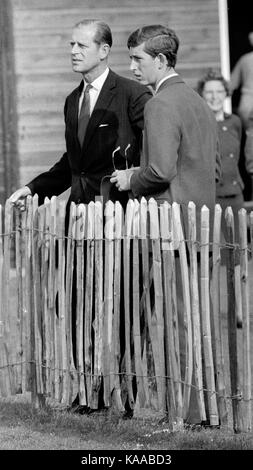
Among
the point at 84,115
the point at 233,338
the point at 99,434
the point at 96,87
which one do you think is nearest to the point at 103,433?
the point at 99,434

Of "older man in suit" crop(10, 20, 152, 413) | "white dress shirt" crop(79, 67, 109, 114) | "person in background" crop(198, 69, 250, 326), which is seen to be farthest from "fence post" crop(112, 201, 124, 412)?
"person in background" crop(198, 69, 250, 326)

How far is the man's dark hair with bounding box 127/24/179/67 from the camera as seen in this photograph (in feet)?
23.4

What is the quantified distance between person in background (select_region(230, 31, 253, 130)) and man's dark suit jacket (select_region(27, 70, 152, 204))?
252 inches

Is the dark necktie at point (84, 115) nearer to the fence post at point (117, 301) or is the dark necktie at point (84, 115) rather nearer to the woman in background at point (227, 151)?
the fence post at point (117, 301)

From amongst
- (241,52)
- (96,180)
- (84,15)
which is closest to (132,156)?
(96,180)

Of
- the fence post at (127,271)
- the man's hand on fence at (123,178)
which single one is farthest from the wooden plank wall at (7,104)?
the fence post at (127,271)

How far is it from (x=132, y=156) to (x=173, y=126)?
805 millimetres

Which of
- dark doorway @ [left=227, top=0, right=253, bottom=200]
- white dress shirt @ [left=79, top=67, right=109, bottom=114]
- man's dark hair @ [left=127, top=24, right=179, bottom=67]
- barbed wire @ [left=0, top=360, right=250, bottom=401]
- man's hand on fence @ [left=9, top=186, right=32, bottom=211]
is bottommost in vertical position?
barbed wire @ [left=0, top=360, right=250, bottom=401]

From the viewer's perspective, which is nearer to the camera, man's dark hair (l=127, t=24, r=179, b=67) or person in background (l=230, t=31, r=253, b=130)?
man's dark hair (l=127, t=24, r=179, b=67)

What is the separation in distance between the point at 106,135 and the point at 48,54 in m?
5.51

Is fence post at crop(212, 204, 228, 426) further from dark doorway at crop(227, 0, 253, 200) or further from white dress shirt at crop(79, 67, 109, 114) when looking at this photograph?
dark doorway at crop(227, 0, 253, 200)

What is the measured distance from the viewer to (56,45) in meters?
13.0

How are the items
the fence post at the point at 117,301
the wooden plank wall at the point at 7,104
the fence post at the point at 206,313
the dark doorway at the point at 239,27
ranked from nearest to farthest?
1. the fence post at the point at 206,313
2. the fence post at the point at 117,301
3. the wooden plank wall at the point at 7,104
4. the dark doorway at the point at 239,27

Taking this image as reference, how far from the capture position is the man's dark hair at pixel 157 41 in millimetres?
7125
